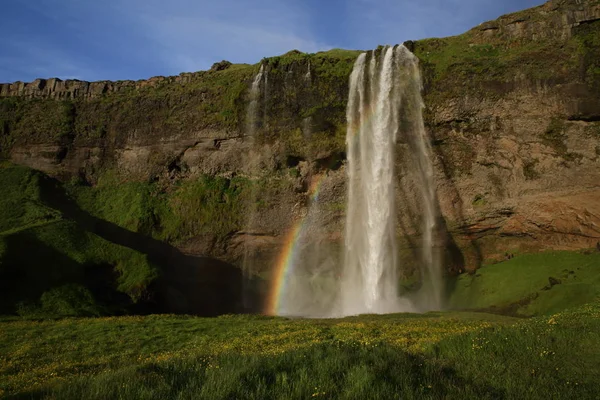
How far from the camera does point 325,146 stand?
45.6 metres

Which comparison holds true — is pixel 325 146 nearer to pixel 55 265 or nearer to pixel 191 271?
pixel 191 271

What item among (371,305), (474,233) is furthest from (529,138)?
(371,305)

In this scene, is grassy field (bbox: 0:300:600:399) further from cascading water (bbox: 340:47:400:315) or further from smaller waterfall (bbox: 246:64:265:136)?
smaller waterfall (bbox: 246:64:265:136)

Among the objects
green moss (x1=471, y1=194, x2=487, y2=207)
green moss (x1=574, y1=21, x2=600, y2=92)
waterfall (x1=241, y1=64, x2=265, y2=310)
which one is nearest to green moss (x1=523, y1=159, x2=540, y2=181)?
green moss (x1=471, y1=194, x2=487, y2=207)

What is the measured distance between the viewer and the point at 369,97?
44.4 metres

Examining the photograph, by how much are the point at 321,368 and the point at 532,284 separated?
32841 mm

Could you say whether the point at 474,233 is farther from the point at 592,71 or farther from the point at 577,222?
the point at 592,71

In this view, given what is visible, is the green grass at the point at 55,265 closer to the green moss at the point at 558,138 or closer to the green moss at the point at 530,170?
the green moss at the point at 530,170

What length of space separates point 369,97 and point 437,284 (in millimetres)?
18919

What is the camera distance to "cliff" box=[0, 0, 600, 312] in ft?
127

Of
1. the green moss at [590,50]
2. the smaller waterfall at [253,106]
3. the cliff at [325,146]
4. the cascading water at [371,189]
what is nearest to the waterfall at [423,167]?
the cliff at [325,146]

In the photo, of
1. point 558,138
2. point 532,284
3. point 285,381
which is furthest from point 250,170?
point 285,381

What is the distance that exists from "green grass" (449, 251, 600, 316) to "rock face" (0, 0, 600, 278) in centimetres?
179

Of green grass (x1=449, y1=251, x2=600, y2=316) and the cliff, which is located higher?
the cliff
